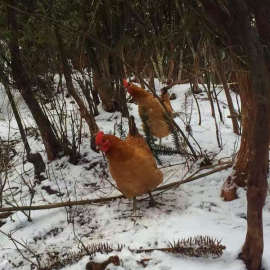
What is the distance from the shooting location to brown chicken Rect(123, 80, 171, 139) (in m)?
3.59

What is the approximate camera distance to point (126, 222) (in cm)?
258

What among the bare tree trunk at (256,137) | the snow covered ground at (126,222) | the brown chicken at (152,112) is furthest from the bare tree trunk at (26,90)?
the bare tree trunk at (256,137)

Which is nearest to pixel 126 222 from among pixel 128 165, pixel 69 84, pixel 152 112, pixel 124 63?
pixel 128 165

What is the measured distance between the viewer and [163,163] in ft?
11.2

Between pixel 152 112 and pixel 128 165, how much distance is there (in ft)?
4.06

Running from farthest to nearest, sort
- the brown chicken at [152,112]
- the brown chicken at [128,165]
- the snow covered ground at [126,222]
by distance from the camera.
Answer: the brown chicken at [152,112] → the brown chicken at [128,165] → the snow covered ground at [126,222]

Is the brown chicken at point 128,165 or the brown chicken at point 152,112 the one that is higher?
the brown chicken at point 152,112

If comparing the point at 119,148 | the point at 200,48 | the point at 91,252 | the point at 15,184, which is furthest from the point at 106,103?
the point at 91,252

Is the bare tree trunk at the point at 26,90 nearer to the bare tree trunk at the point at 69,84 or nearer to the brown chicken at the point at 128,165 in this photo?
the bare tree trunk at the point at 69,84

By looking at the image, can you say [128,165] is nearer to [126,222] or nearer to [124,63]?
[126,222]

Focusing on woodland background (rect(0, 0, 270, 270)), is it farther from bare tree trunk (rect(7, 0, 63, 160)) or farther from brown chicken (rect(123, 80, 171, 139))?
brown chicken (rect(123, 80, 171, 139))

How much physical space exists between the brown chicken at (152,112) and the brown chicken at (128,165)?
3.46 ft

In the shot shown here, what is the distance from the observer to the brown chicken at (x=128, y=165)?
246 centimetres

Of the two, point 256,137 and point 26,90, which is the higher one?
point 26,90
